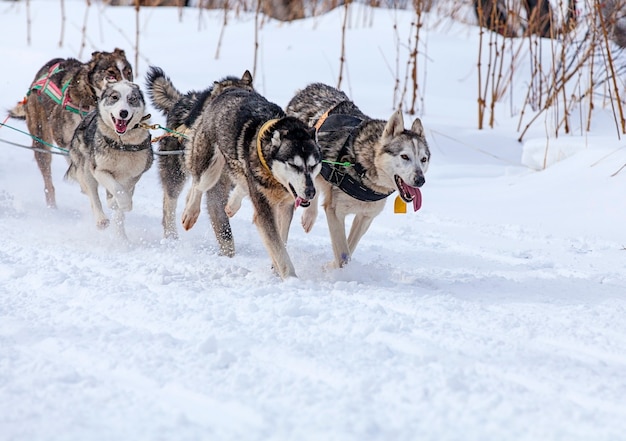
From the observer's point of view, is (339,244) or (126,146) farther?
(126,146)

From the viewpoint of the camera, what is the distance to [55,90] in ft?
19.3

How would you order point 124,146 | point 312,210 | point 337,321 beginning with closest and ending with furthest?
point 337,321
point 312,210
point 124,146

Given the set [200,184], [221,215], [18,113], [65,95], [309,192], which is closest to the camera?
[309,192]

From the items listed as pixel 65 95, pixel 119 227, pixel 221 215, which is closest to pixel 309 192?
pixel 221 215

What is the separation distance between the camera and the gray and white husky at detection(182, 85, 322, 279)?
3.75 meters

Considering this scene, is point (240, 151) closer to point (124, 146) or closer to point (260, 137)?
point (260, 137)

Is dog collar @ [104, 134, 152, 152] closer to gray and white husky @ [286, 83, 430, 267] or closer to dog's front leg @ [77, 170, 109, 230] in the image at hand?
dog's front leg @ [77, 170, 109, 230]

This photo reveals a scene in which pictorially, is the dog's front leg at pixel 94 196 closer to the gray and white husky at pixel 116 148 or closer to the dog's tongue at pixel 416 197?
the gray and white husky at pixel 116 148

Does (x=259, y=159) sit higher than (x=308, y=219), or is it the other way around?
(x=259, y=159)

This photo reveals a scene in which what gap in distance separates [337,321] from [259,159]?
1.27 metres

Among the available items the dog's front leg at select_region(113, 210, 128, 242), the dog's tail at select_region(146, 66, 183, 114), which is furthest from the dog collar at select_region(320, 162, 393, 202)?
the dog's tail at select_region(146, 66, 183, 114)

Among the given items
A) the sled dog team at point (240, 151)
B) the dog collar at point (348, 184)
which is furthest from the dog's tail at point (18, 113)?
the dog collar at point (348, 184)

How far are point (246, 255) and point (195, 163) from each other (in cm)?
64

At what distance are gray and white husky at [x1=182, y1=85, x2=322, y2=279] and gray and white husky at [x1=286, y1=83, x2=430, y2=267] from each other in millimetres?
276
